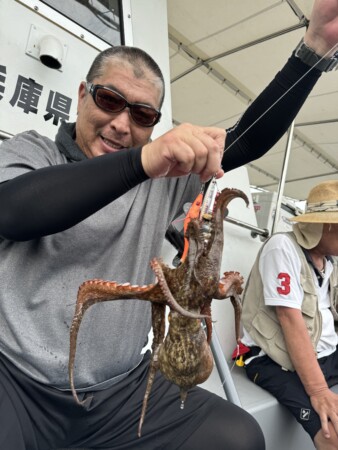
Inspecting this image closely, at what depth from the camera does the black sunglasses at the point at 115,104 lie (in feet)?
3.98

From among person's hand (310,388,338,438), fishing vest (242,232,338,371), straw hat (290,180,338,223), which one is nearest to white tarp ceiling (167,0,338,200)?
straw hat (290,180,338,223)

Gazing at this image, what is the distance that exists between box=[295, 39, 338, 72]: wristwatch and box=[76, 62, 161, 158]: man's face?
Answer: 575mm

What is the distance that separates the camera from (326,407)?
1811 millimetres

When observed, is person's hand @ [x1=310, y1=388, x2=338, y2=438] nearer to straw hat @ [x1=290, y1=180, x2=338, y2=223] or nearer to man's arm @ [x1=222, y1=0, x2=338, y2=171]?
straw hat @ [x1=290, y1=180, x2=338, y2=223]

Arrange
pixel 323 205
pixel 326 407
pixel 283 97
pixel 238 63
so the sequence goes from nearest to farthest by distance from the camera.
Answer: pixel 283 97
pixel 326 407
pixel 323 205
pixel 238 63

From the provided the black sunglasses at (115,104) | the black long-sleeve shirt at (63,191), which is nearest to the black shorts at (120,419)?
the black long-sleeve shirt at (63,191)

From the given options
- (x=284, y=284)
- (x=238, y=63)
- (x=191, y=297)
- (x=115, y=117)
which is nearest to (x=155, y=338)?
(x=191, y=297)

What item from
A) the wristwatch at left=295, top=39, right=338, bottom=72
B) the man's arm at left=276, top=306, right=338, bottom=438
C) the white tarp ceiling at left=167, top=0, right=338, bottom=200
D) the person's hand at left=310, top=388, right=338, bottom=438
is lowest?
the person's hand at left=310, top=388, right=338, bottom=438

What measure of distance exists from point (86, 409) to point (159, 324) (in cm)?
56

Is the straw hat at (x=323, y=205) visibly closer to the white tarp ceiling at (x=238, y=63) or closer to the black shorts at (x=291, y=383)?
the black shorts at (x=291, y=383)

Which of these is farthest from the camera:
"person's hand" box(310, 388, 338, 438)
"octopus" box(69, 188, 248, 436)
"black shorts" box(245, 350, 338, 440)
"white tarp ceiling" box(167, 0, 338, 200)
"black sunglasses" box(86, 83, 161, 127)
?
"white tarp ceiling" box(167, 0, 338, 200)

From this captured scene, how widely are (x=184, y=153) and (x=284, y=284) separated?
159 centimetres

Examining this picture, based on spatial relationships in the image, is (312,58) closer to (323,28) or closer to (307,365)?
(323,28)

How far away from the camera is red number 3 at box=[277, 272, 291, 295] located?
2088 mm
